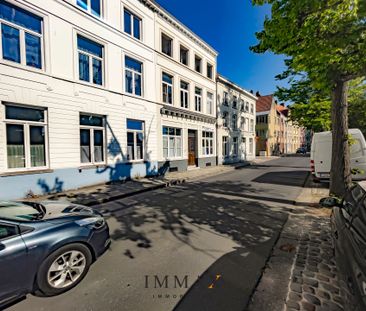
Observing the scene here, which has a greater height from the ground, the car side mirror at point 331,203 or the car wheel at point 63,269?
the car side mirror at point 331,203

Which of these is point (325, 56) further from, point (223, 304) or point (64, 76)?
point (64, 76)

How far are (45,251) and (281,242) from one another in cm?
421

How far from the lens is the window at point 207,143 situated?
18.8 metres

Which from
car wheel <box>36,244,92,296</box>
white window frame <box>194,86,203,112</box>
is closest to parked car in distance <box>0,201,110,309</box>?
car wheel <box>36,244,92,296</box>

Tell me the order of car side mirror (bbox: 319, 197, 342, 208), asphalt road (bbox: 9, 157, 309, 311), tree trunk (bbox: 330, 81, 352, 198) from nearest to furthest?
asphalt road (bbox: 9, 157, 309, 311) < car side mirror (bbox: 319, 197, 342, 208) < tree trunk (bbox: 330, 81, 352, 198)

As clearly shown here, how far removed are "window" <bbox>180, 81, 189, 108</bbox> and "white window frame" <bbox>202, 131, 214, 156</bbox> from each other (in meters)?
3.40

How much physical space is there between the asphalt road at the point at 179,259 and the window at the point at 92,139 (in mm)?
4007

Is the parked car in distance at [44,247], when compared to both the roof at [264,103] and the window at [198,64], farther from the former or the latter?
the roof at [264,103]

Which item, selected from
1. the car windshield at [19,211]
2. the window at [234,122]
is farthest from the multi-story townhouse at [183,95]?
the car windshield at [19,211]

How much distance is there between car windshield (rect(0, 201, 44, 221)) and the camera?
289cm

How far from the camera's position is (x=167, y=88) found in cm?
1502

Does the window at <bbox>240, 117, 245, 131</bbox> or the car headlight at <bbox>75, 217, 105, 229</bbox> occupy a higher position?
the window at <bbox>240, 117, 245, 131</bbox>

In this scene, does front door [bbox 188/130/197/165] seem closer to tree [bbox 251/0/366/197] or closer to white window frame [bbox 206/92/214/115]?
white window frame [bbox 206/92/214/115]

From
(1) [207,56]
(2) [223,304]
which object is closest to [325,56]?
(2) [223,304]
